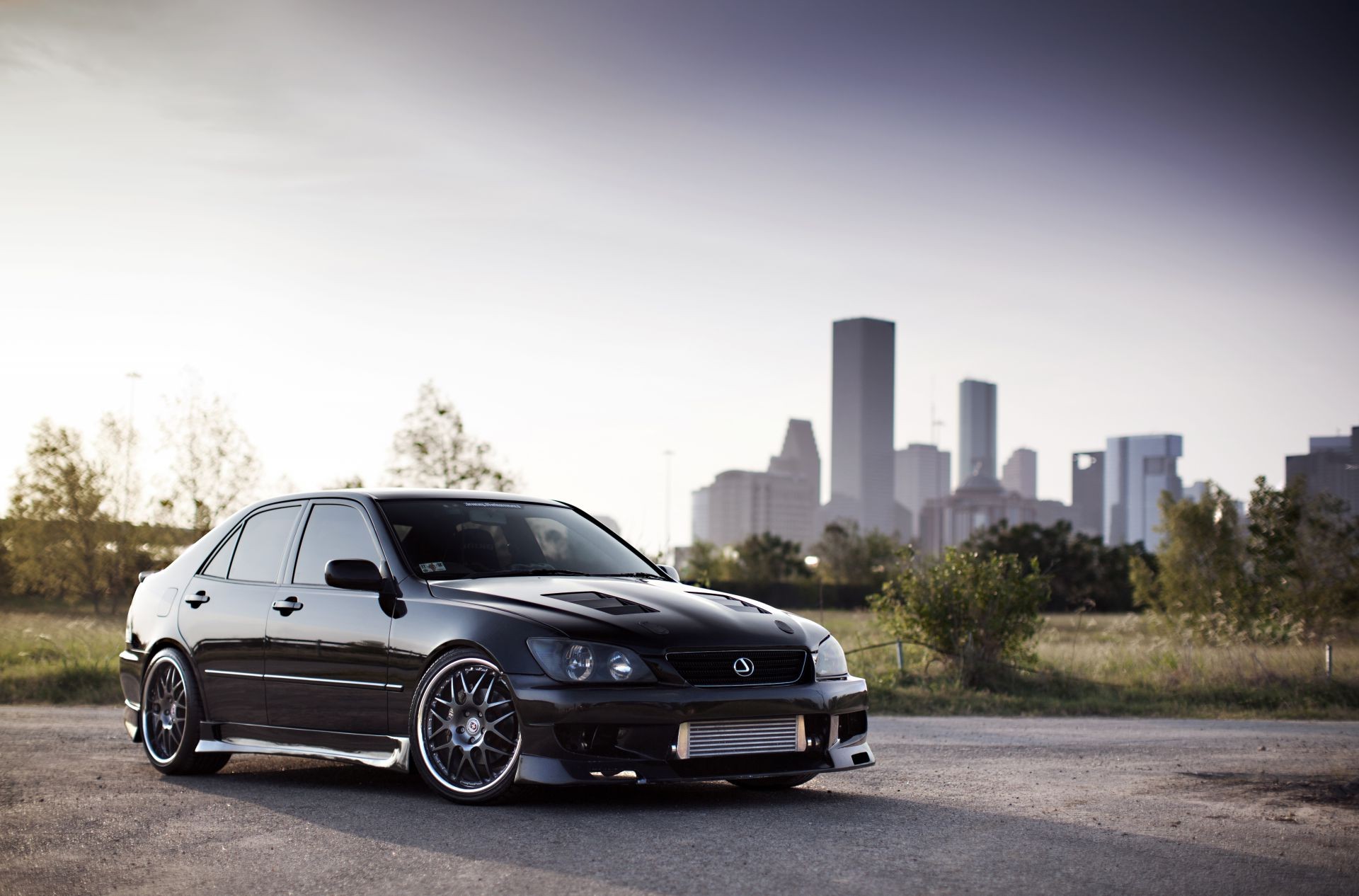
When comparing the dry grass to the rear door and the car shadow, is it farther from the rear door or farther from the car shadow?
the car shadow

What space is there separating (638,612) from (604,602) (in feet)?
0.65

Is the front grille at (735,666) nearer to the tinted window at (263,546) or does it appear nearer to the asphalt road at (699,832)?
the asphalt road at (699,832)

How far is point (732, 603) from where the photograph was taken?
7.09m

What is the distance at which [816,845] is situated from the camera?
5582 millimetres

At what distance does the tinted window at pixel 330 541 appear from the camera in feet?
25.1

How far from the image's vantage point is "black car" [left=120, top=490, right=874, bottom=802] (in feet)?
20.8

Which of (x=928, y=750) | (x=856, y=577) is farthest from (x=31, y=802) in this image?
(x=856, y=577)

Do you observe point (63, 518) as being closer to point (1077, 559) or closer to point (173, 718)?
point (173, 718)

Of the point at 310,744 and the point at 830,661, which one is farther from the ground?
the point at 830,661

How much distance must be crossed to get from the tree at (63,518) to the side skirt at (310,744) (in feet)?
118

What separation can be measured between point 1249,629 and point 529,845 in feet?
81.6

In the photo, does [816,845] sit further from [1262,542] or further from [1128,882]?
[1262,542]

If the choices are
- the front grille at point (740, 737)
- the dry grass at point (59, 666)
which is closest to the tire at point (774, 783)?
the front grille at point (740, 737)

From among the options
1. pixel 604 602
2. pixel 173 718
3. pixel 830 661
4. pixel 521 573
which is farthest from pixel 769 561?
pixel 604 602
